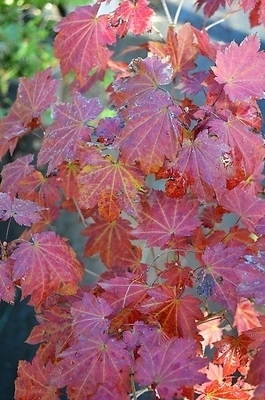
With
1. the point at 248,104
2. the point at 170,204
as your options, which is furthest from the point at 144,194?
the point at 248,104

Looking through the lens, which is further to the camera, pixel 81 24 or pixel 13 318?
pixel 13 318

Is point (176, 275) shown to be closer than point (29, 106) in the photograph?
Yes

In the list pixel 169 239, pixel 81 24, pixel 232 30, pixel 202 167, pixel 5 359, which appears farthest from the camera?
pixel 232 30

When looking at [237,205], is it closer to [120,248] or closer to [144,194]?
[144,194]

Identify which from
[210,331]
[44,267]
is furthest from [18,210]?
[210,331]

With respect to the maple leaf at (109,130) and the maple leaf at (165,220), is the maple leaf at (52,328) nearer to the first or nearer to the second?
the maple leaf at (165,220)

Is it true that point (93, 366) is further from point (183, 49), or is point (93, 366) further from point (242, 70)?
point (183, 49)

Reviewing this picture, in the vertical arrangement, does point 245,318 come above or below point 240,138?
below

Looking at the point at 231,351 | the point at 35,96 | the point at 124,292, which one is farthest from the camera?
the point at 35,96
